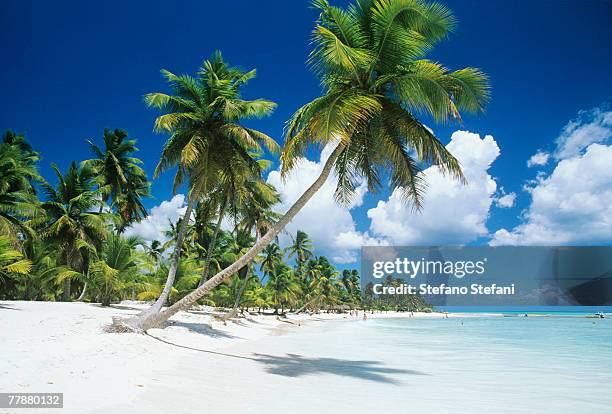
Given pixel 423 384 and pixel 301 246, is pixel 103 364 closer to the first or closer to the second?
pixel 423 384

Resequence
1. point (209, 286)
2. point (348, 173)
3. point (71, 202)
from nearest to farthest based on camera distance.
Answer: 1. point (209, 286)
2. point (348, 173)
3. point (71, 202)

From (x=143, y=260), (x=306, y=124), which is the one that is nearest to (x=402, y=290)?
(x=143, y=260)

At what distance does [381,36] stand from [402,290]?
348 ft

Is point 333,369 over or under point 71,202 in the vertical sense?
under

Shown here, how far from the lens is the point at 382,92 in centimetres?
982

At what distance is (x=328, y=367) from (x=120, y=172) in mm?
19416

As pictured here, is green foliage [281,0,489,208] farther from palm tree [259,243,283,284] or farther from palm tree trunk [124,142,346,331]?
palm tree [259,243,283,284]

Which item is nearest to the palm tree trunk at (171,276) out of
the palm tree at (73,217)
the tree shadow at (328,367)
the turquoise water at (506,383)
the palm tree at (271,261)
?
the tree shadow at (328,367)

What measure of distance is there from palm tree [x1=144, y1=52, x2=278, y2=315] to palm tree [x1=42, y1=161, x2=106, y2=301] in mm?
6729

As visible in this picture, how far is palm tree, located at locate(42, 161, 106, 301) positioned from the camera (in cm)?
1741

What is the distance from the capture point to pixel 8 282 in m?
16.1

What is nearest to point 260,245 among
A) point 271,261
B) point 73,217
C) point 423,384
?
point 423,384

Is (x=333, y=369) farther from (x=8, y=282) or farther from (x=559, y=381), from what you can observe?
(x=8, y=282)

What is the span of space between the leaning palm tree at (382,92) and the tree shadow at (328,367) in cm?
248
